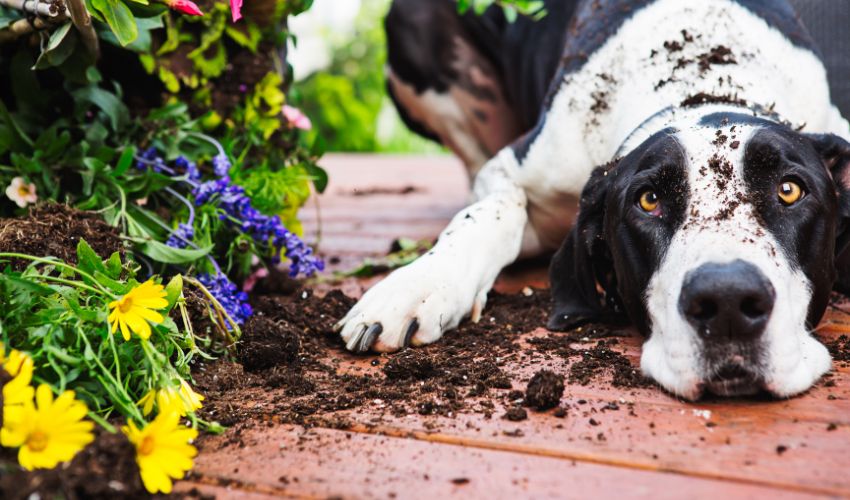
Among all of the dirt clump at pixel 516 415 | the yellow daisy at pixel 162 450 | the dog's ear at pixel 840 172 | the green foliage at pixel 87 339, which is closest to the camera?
the yellow daisy at pixel 162 450

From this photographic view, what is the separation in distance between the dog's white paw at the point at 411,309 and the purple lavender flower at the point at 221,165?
24.4 inches

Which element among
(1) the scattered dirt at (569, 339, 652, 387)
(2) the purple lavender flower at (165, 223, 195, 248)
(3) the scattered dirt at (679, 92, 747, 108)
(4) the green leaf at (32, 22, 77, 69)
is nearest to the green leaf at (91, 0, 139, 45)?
(4) the green leaf at (32, 22, 77, 69)

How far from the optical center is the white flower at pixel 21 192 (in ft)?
7.32

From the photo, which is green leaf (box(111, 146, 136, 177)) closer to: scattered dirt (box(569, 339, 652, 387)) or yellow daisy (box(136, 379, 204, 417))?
yellow daisy (box(136, 379, 204, 417))

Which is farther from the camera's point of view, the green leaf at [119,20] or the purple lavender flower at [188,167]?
the purple lavender flower at [188,167]

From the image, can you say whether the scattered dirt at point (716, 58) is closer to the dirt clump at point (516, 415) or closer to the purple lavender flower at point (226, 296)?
the dirt clump at point (516, 415)

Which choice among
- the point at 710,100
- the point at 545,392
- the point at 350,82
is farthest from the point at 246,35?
the point at 350,82

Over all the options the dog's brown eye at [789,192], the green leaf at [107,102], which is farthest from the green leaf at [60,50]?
the dog's brown eye at [789,192]

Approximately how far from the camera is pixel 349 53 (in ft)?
33.9

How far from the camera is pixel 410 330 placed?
7.13 ft

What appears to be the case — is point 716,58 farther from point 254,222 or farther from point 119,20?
point 119,20

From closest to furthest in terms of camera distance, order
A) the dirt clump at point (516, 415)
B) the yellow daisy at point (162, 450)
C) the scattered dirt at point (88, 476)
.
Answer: the scattered dirt at point (88, 476) → the yellow daisy at point (162, 450) → the dirt clump at point (516, 415)

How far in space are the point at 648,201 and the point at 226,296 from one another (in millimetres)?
1099

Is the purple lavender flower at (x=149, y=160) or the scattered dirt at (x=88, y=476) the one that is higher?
the purple lavender flower at (x=149, y=160)
